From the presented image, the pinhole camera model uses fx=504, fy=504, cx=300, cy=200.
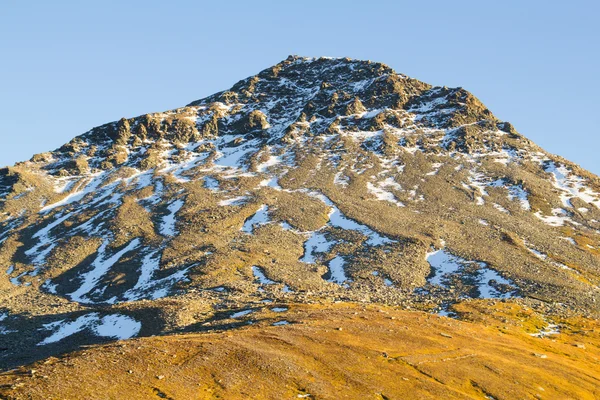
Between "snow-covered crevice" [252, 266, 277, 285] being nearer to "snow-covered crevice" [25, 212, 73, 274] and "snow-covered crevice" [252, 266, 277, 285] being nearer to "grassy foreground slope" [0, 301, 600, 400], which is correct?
"grassy foreground slope" [0, 301, 600, 400]

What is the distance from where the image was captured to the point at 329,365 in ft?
181

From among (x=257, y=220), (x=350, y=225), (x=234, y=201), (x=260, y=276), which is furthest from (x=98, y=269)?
(x=350, y=225)

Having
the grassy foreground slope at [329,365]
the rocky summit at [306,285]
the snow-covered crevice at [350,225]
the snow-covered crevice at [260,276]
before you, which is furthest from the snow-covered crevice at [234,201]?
the grassy foreground slope at [329,365]

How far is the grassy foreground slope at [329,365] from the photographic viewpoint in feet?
152

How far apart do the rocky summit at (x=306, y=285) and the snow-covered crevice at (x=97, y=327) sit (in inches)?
14.7

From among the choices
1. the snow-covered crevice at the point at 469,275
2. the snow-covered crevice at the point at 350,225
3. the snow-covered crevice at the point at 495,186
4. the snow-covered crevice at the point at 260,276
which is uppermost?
the snow-covered crevice at the point at 495,186

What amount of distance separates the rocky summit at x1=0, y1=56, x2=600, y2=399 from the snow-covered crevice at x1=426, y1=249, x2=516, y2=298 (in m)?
0.52

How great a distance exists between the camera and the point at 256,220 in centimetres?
15438

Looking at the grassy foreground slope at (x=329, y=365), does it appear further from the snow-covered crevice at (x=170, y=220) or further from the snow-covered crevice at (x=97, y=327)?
the snow-covered crevice at (x=170, y=220)

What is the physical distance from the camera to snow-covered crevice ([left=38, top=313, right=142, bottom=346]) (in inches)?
3402

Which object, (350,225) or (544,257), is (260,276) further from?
(544,257)

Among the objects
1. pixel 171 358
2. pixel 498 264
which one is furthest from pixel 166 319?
pixel 498 264

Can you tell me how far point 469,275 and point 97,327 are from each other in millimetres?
80817

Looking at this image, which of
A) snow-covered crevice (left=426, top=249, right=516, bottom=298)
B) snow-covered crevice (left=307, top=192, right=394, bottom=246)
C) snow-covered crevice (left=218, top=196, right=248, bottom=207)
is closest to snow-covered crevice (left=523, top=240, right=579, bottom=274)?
snow-covered crevice (left=426, top=249, right=516, bottom=298)
